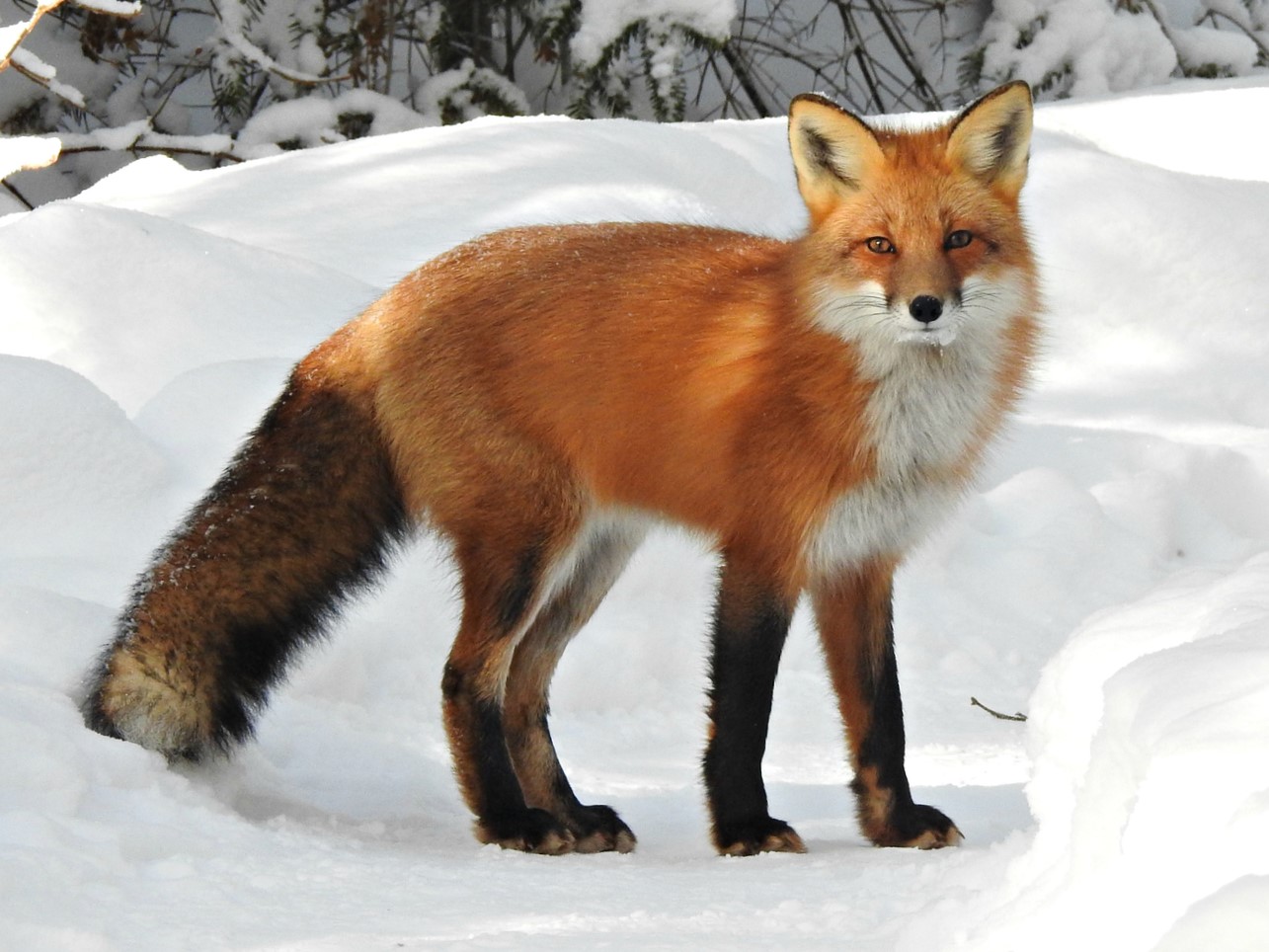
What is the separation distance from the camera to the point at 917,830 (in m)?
3.34

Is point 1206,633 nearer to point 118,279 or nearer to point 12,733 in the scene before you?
point 12,733

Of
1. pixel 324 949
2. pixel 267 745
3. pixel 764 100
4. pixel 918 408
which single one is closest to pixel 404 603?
pixel 267 745

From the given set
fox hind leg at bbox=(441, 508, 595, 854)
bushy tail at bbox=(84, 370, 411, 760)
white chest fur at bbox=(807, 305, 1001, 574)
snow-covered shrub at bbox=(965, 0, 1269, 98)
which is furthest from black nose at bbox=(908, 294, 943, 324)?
snow-covered shrub at bbox=(965, 0, 1269, 98)

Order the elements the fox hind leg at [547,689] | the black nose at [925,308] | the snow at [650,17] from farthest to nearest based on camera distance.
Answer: the snow at [650,17] < the fox hind leg at [547,689] < the black nose at [925,308]

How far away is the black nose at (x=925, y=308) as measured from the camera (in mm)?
2961

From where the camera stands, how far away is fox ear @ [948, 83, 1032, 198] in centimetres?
319

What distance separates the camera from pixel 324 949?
82.8 inches

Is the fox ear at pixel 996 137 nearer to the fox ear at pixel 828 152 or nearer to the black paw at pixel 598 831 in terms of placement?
the fox ear at pixel 828 152

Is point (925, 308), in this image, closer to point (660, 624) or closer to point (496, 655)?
point (496, 655)

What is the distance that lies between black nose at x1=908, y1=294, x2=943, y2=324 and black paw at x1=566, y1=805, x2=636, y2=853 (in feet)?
4.27

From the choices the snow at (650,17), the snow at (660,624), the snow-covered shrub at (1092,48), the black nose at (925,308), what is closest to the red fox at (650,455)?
the black nose at (925,308)

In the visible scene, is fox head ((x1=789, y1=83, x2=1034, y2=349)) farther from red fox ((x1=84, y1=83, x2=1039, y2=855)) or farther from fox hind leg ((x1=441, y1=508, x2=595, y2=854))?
fox hind leg ((x1=441, y1=508, x2=595, y2=854))

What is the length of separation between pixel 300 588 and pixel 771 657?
1.02 metres

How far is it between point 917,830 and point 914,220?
A: 1.28m
